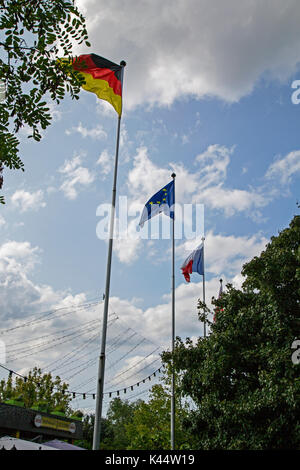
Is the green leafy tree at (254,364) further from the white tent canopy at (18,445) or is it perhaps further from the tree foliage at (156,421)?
the tree foliage at (156,421)

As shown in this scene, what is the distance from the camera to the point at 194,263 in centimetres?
2208

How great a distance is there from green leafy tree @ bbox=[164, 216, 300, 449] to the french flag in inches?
179

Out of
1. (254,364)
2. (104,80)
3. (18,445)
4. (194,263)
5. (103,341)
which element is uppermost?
(104,80)

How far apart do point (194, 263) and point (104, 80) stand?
39.7ft

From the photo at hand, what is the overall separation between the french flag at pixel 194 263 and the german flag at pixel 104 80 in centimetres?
1121

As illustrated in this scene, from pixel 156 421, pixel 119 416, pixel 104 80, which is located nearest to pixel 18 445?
pixel 104 80

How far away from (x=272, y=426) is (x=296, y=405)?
1630 millimetres

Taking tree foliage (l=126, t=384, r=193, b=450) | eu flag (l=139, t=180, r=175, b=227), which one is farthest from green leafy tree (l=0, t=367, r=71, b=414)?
eu flag (l=139, t=180, r=175, b=227)

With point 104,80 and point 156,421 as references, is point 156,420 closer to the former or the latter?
point 156,421

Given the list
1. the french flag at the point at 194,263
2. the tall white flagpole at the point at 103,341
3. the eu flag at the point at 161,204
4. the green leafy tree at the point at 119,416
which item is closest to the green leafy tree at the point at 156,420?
the french flag at the point at 194,263

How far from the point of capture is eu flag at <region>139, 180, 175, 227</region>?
1762cm
